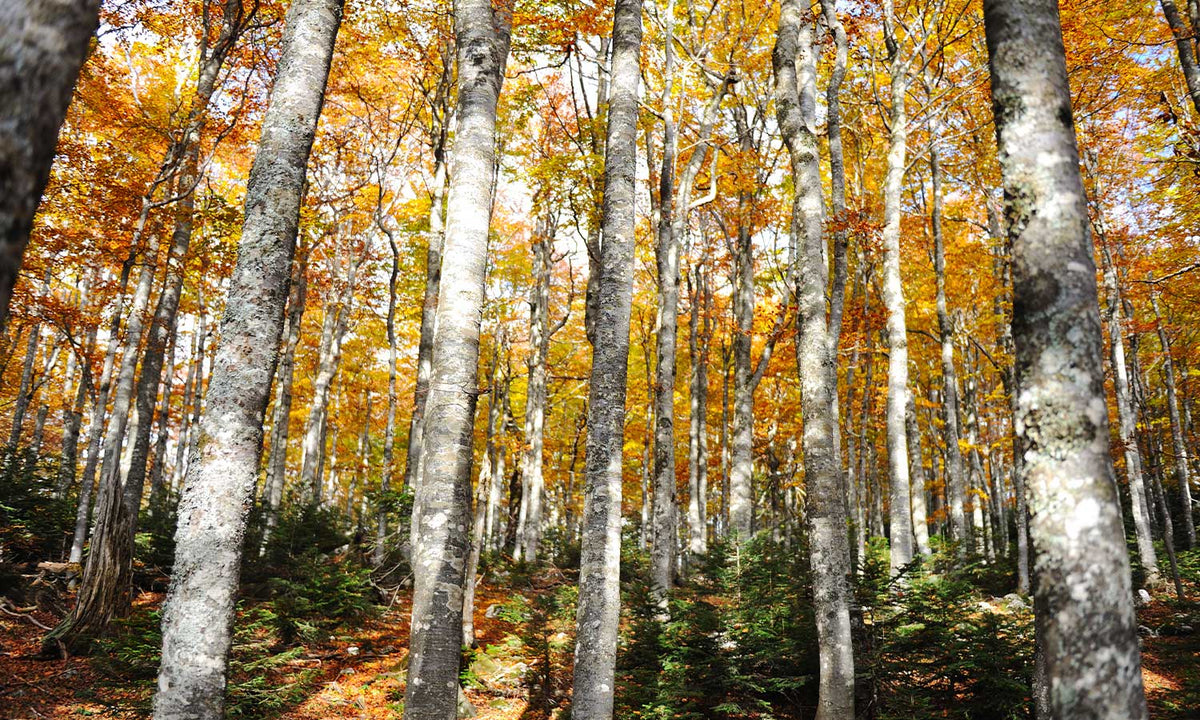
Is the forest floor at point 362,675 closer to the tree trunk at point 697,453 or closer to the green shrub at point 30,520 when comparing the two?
the green shrub at point 30,520

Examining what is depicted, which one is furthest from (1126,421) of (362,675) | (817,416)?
(362,675)

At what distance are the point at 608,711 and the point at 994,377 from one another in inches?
1200

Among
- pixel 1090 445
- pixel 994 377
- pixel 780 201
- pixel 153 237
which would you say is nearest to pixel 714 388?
pixel 994 377

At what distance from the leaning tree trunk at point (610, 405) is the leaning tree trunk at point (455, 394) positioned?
5.28ft

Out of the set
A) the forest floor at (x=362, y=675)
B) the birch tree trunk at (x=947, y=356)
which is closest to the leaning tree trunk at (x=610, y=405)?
the forest floor at (x=362, y=675)

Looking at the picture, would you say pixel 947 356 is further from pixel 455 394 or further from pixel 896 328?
pixel 455 394

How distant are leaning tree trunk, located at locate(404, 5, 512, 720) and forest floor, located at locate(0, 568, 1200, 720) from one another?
3.17m

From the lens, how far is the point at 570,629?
12070mm

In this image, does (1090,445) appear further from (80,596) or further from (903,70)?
(903,70)

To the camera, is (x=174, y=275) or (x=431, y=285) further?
(x=431, y=285)

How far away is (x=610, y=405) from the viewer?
6.00 m

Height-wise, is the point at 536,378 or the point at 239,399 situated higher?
the point at 536,378

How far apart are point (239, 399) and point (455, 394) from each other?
4.48 feet

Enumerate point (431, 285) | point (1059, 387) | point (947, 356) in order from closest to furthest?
point (1059, 387) < point (431, 285) < point (947, 356)
